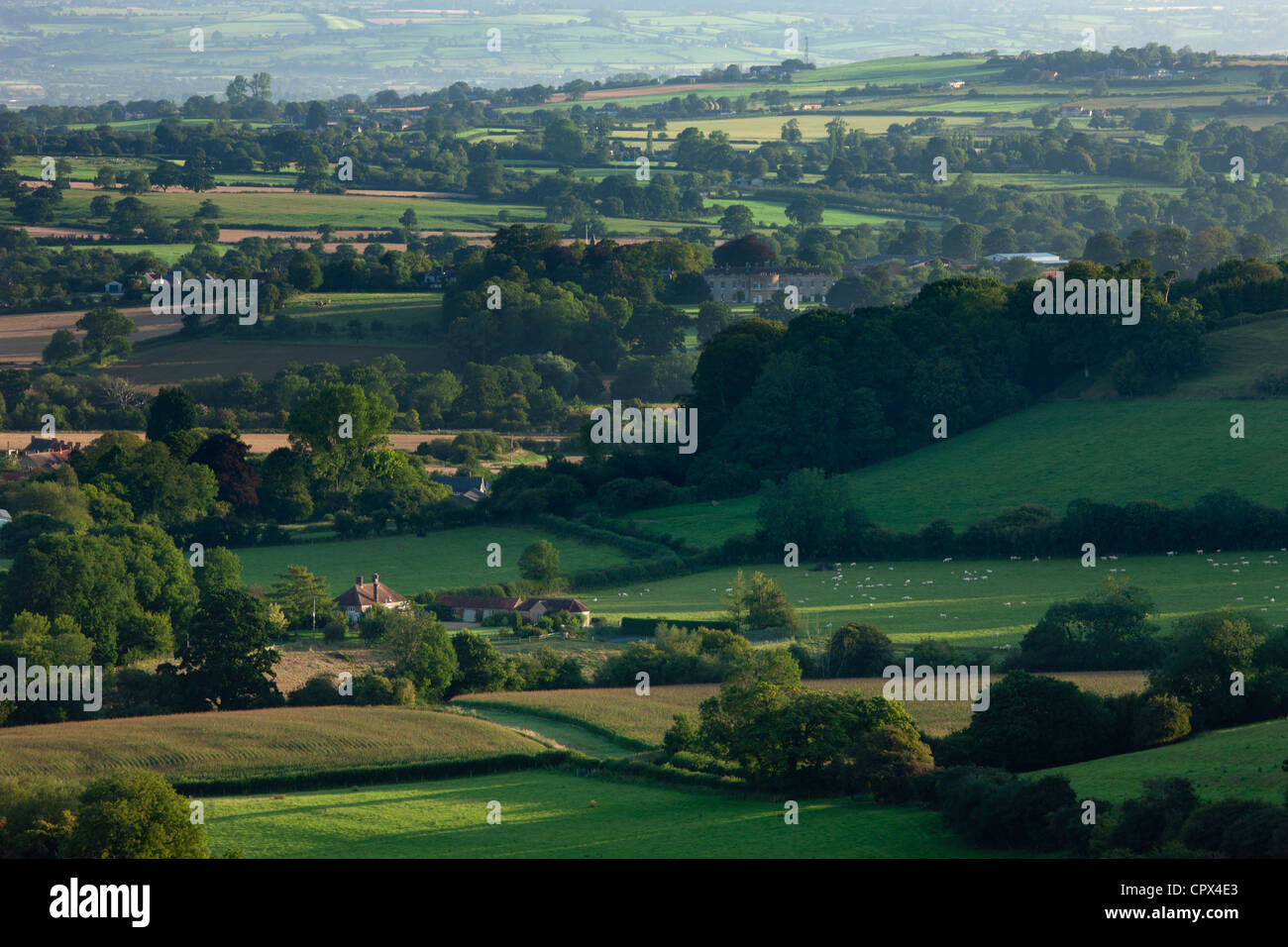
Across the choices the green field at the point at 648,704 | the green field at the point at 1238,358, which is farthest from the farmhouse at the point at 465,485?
the green field at the point at 1238,358

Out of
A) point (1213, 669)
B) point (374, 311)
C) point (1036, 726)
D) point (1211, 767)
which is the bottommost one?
point (1036, 726)

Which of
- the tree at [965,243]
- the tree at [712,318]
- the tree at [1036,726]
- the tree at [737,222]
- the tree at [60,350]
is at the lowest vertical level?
the tree at [1036,726]

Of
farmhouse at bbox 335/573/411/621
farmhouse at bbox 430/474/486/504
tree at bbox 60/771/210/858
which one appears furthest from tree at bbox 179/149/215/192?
tree at bbox 60/771/210/858

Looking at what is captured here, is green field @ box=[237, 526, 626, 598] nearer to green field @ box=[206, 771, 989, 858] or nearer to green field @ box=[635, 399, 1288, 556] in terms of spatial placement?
green field @ box=[635, 399, 1288, 556]

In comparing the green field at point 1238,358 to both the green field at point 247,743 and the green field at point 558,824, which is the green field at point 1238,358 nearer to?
the green field at point 247,743

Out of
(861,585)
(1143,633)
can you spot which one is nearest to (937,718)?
(1143,633)

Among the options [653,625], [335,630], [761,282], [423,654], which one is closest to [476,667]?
[423,654]

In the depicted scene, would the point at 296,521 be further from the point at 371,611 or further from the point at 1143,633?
the point at 1143,633

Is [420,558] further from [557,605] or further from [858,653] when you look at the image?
[858,653]
